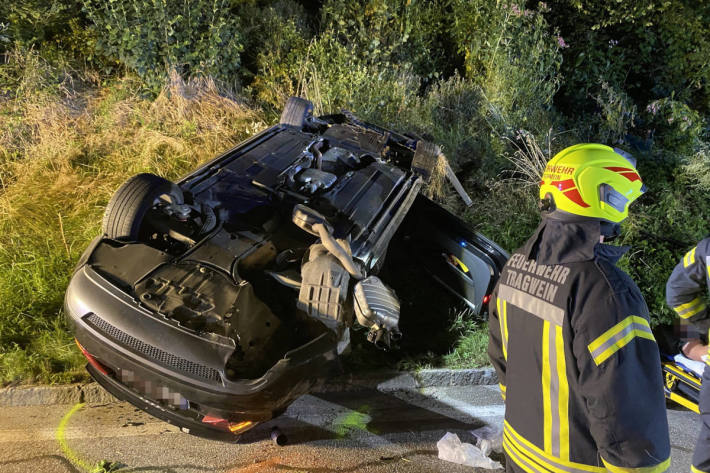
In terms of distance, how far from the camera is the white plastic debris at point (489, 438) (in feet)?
9.75

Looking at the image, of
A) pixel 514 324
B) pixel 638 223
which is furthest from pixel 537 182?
pixel 514 324

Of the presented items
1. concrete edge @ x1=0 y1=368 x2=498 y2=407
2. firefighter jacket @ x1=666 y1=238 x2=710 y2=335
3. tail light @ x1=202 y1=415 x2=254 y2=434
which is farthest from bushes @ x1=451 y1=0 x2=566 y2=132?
tail light @ x1=202 y1=415 x2=254 y2=434

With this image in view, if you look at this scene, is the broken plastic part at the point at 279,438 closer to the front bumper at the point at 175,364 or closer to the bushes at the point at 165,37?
the front bumper at the point at 175,364

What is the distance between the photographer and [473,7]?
7984 millimetres

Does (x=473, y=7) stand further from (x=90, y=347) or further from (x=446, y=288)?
(x=90, y=347)

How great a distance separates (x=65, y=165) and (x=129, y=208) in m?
3.12

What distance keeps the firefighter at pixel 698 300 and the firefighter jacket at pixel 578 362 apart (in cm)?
98

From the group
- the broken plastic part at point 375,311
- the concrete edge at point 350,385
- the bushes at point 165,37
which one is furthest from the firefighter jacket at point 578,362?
the bushes at point 165,37

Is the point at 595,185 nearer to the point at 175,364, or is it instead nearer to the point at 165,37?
the point at 175,364

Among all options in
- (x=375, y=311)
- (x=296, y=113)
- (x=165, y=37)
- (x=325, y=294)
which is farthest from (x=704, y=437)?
(x=165, y=37)

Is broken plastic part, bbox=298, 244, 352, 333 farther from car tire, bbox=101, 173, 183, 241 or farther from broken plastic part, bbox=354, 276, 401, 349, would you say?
car tire, bbox=101, 173, 183, 241

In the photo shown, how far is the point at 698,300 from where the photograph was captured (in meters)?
2.55

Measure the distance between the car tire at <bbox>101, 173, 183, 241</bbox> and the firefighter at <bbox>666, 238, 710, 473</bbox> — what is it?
2987 millimetres

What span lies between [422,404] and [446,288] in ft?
3.54
